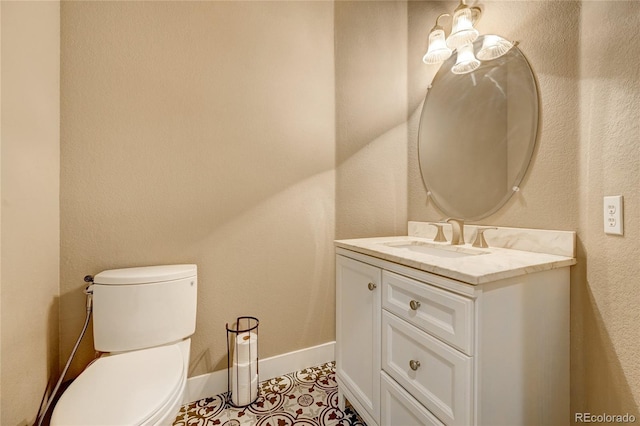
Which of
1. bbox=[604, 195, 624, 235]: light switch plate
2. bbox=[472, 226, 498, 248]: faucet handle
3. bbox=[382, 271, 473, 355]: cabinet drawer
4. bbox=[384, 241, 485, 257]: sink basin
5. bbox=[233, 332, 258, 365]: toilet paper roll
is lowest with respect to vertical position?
bbox=[233, 332, 258, 365]: toilet paper roll

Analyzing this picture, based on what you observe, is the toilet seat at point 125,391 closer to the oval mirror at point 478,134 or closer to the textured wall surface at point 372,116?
the textured wall surface at point 372,116

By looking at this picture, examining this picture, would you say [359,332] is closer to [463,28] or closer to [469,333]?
[469,333]

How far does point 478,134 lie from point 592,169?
1.65 ft

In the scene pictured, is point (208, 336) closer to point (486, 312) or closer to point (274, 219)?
point (274, 219)

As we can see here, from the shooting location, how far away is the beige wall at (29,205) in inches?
37.0

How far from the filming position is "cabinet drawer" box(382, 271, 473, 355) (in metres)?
0.79

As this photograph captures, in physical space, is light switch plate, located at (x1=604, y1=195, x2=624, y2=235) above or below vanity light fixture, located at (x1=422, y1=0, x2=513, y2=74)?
below

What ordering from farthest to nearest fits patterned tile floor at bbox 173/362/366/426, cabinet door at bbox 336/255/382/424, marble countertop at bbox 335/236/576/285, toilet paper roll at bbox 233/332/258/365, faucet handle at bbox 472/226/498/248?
toilet paper roll at bbox 233/332/258/365, patterned tile floor at bbox 173/362/366/426, faucet handle at bbox 472/226/498/248, cabinet door at bbox 336/255/382/424, marble countertop at bbox 335/236/576/285

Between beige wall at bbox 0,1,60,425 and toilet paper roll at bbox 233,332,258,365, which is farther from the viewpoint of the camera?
toilet paper roll at bbox 233,332,258,365

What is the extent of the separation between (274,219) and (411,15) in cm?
154

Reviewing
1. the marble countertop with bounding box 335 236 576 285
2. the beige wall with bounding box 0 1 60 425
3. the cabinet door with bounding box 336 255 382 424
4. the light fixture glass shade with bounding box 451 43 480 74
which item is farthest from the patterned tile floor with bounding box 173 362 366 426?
the light fixture glass shade with bounding box 451 43 480 74

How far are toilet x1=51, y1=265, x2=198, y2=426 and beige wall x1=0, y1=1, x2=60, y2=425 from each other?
0.66ft

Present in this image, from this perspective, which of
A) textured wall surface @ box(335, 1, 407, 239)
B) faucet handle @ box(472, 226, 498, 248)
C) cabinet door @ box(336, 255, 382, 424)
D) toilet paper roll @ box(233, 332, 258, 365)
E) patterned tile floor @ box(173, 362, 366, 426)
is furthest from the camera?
textured wall surface @ box(335, 1, 407, 239)

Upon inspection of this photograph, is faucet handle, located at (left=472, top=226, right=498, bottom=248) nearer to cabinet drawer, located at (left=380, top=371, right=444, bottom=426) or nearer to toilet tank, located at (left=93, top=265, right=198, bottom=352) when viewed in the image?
cabinet drawer, located at (left=380, top=371, right=444, bottom=426)
